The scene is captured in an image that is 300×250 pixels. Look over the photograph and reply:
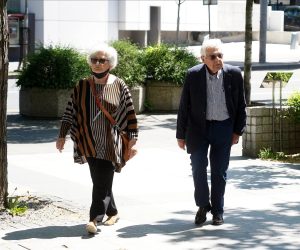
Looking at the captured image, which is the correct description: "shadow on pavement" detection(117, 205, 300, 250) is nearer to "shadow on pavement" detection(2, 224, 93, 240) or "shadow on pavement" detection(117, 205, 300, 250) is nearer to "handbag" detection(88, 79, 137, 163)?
"shadow on pavement" detection(2, 224, 93, 240)

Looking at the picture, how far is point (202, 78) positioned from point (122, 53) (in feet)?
34.4

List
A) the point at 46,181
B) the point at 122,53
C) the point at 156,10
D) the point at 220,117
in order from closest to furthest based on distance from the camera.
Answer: the point at 220,117
the point at 46,181
the point at 122,53
the point at 156,10

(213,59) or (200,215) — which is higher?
(213,59)

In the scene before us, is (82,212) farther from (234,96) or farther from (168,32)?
(168,32)

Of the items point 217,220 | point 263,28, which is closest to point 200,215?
point 217,220

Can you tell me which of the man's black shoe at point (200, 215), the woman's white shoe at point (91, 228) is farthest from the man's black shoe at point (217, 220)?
the woman's white shoe at point (91, 228)

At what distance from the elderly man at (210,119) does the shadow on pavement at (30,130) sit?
674 cm

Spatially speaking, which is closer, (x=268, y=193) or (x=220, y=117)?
(x=220, y=117)

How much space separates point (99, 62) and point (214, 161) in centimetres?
147

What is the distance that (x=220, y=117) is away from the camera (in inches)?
313

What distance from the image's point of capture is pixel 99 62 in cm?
757

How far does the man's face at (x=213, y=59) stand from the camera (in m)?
7.84

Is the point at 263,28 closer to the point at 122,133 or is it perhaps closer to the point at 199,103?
the point at 199,103

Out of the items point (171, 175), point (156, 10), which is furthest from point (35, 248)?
point (156, 10)
